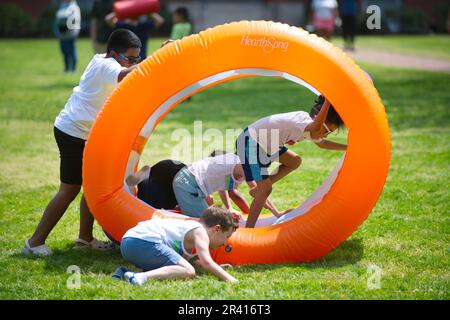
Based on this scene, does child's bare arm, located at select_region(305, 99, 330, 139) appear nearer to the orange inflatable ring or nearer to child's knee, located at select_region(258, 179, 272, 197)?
the orange inflatable ring

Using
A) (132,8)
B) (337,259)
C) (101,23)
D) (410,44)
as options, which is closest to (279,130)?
(337,259)

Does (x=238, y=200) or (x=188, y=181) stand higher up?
(x=188, y=181)

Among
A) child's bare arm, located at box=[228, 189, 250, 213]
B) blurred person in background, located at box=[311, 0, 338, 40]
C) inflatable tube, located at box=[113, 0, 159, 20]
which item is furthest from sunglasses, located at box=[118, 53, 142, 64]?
blurred person in background, located at box=[311, 0, 338, 40]

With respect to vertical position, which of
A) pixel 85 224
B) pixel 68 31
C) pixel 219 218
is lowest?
pixel 68 31

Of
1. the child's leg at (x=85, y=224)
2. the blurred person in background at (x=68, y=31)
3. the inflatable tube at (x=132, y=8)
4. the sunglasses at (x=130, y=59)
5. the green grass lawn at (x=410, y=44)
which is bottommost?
the green grass lawn at (x=410, y=44)

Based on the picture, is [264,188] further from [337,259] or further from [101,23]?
[101,23]

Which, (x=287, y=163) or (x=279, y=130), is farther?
(x=287, y=163)

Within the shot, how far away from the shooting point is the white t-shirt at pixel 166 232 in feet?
16.4

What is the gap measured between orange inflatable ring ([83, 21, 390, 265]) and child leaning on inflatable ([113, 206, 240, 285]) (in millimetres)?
380

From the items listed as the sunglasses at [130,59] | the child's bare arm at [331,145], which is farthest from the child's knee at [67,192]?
the child's bare arm at [331,145]

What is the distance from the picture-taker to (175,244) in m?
5.05

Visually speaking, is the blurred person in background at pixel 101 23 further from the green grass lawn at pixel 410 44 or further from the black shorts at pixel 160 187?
the green grass lawn at pixel 410 44

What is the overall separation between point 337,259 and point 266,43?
67.3 inches

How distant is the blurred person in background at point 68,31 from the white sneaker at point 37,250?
1301 centimetres
